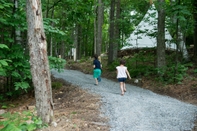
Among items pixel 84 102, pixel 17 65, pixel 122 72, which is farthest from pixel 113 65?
pixel 17 65

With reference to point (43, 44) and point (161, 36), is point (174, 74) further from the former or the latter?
point (43, 44)

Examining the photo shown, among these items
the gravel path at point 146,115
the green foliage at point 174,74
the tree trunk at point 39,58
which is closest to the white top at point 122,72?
the gravel path at point 146,115

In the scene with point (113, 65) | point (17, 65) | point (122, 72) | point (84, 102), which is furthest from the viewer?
point (113, 65)

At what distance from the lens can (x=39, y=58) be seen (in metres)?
4.79

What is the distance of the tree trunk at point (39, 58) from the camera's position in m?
4.74

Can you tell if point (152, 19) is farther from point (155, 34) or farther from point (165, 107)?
point (165, 107)

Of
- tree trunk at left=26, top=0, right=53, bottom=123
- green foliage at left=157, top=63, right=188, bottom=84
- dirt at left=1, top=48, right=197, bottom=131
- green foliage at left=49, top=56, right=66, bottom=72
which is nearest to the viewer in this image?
tree trunk at left=26, top=0, right=53, bottom=123

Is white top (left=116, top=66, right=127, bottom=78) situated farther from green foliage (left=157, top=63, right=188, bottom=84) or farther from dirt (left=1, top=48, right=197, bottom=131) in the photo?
green foliage (left=157, top=63, right=188, bottom=84)

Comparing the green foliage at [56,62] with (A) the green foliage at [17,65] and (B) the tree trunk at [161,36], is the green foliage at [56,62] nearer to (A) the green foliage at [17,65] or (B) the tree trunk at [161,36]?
(A) the green foliage at [17,65]

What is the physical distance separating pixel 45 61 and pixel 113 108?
2743 mm

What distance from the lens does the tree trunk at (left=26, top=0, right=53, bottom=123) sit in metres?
4.74

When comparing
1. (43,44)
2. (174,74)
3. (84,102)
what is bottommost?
(84,102)

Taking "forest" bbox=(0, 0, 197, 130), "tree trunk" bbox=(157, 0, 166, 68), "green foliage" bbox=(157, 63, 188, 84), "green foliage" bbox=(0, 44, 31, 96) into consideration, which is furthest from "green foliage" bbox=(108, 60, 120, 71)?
"green foliage" bbox=(0, 44, 31, 96)

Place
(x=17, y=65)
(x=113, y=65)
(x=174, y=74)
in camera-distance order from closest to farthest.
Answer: (x=17, y=65) < (x=174, y=74) < (x=113, y=65)
